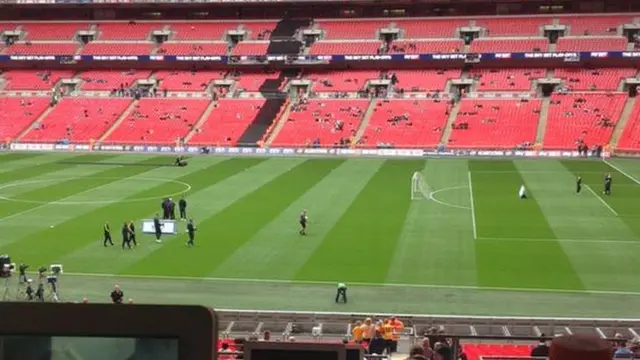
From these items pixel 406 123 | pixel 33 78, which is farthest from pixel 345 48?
pixel 33 78

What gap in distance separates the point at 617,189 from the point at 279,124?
35.6m

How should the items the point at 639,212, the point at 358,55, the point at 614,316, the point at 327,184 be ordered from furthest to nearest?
the point at 358,55, the point at 327,184, the point at 639,212, the point at 614,316

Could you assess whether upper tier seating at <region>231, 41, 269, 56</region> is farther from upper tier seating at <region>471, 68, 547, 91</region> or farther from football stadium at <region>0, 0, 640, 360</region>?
upper tier seating at <region>471, 68, 547, 91</region>

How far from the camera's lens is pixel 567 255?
87.0ft

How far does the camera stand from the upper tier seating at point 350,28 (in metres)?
80.6

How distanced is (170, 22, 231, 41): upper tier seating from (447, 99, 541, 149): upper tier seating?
30737 millimetres

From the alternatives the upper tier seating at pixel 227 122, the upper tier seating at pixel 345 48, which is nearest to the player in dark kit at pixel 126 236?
the upper tier seating at pixel 227 122

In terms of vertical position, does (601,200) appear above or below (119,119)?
below

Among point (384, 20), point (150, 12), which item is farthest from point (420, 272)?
point (150, 12)

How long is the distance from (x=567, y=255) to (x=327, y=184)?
1912 cm

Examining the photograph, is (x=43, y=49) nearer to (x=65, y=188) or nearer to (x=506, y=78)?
(x=65, y=188)

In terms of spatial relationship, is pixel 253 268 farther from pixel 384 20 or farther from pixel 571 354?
pixel 384 20

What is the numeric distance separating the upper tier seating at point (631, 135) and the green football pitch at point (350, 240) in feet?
37.6

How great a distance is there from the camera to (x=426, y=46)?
7688 cm
